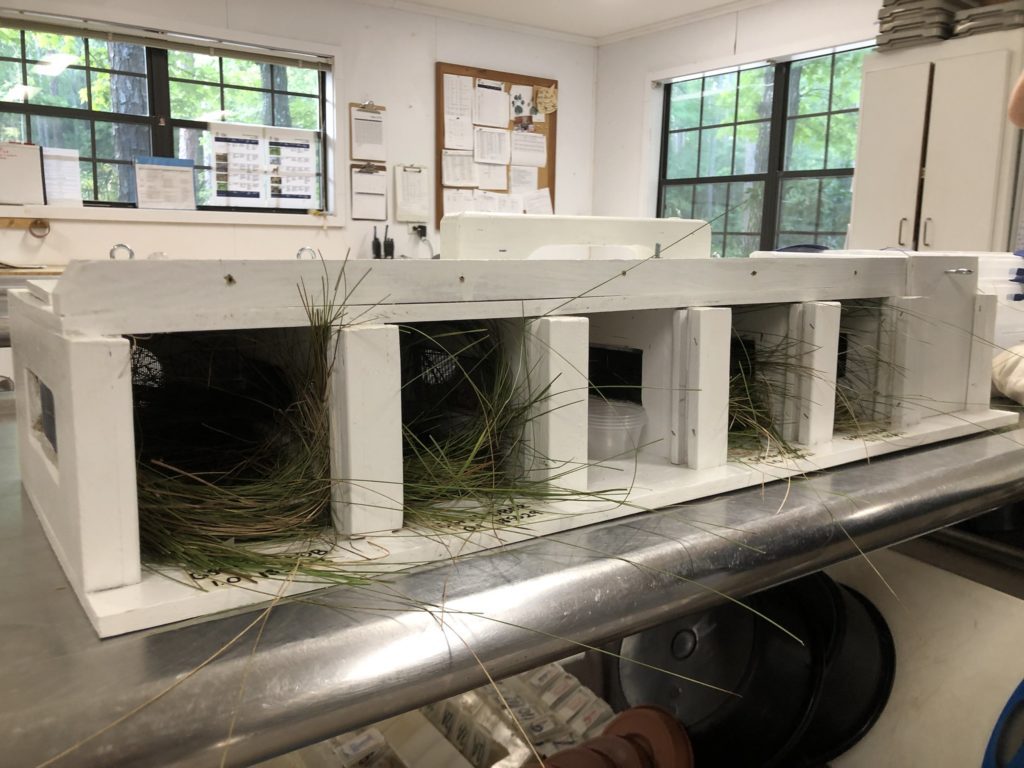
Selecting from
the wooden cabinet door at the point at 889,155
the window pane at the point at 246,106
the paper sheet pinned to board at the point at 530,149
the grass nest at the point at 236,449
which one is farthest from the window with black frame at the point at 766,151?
the grass nest at the point at 236,449

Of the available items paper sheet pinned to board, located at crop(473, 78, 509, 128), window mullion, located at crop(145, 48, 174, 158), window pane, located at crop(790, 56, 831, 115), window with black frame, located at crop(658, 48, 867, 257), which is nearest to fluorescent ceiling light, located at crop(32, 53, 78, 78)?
window mullion, located at crop(145, 48, 174, 158)

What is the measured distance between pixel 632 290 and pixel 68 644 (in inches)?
26.2

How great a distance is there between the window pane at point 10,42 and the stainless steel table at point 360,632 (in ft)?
12.7

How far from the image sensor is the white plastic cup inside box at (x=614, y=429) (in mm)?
1045

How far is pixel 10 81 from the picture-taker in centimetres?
392

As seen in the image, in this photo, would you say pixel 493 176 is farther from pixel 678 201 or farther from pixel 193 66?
pixel 193 66

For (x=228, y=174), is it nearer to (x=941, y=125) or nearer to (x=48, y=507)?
(x=941, y=125)

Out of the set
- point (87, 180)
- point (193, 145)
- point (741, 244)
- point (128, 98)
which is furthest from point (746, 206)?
point (87, 180)

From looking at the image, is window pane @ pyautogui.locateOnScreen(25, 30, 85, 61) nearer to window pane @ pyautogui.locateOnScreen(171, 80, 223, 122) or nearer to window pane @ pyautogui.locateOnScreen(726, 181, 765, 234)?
window pane @ pyautogui.locateOnScreen(171, 80, 223, 122)

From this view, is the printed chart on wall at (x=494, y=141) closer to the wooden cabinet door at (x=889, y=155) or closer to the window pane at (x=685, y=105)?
the window pane at (x=685, y=105)

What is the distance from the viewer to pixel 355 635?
0.63 metres

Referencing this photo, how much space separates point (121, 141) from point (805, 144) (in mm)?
3844

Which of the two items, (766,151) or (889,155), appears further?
(766,151)

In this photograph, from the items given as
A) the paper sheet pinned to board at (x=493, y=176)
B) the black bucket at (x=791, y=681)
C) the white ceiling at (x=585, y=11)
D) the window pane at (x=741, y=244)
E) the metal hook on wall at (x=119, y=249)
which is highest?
the white ceiling at (x=585, y=11)
